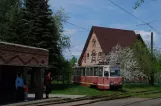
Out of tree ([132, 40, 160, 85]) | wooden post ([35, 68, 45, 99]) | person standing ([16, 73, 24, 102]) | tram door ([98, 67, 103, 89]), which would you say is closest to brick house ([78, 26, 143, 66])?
tree ([132, 40, 160, 85])

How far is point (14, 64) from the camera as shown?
842 inches

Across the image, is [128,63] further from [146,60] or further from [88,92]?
[88,92]

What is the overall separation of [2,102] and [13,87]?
1556mm

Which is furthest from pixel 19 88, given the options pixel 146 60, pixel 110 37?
pixel 110 37

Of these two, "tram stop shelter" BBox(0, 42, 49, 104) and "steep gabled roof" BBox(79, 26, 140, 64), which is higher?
"steep gabled roof" BBox(79, 26, 140, 64)

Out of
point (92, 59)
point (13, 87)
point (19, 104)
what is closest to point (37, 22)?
point (13, 87)

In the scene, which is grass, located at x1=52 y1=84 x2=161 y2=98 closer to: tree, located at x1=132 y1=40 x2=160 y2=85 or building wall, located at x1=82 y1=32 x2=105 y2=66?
tree, located at x1=132 y1=40 x2=160 y2=85

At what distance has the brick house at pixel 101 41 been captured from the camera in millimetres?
70000

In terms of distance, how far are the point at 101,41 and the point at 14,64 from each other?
49.7 meters

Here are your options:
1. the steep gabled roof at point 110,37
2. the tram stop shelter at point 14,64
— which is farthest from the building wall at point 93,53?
the tram stop shelter at point 14,64

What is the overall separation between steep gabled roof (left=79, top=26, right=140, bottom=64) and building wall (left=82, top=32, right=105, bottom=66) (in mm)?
1043

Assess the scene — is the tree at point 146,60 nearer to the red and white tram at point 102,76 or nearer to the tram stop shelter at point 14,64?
the red and white tram at point 102,76

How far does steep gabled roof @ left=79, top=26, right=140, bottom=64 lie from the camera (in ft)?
229

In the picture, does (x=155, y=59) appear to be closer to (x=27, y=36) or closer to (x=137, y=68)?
(x=137, y=68)
